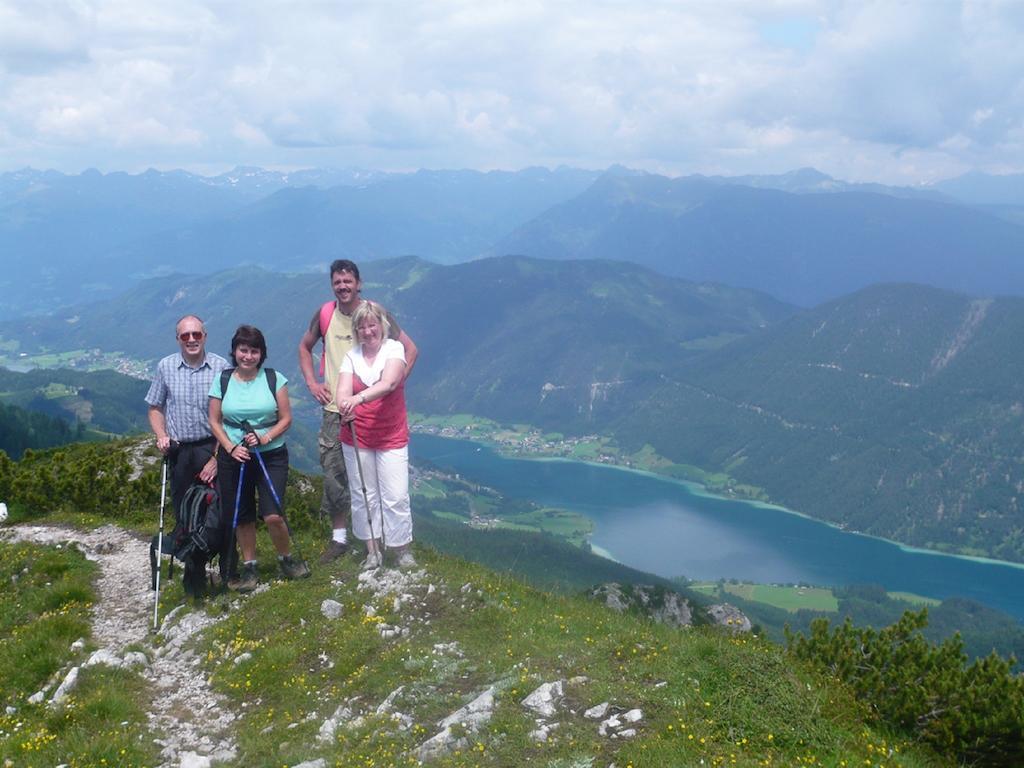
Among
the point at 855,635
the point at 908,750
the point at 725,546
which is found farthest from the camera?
the point at 725,546

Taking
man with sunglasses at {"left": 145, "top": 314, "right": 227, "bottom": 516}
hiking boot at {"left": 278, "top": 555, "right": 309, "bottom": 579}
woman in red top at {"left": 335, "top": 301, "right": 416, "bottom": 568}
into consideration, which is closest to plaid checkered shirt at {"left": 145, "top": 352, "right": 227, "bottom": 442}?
man with sunglasses at {"left": 145, "top": 314, "right": 227, "bottom": 516}

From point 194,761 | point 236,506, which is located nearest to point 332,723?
point 194,761

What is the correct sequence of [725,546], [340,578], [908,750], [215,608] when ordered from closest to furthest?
[908,750] < [215,608] < [340,578] < [725,546]

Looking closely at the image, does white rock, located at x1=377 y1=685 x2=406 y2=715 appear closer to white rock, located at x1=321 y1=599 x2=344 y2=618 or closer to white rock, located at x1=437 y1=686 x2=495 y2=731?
white rock, located at x1=437 y1=686 x2=495 y2=731

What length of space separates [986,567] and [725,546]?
208ft

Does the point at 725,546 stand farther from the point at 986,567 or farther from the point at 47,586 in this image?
the point at 47,586

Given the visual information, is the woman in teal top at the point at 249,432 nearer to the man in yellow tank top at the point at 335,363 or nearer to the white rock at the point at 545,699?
the man in yellow tank top at the point at 335,363

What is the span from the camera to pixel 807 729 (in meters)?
6.34

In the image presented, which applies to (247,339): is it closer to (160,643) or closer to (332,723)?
(160,643)

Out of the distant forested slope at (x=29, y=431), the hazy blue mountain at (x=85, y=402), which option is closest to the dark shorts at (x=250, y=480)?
the distant forested slope at (x=29, y=431)

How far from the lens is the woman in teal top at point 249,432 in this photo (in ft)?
31.4

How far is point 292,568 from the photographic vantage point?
10.8 meters

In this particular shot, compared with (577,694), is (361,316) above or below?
above

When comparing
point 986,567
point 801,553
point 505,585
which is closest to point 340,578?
point 505,585
